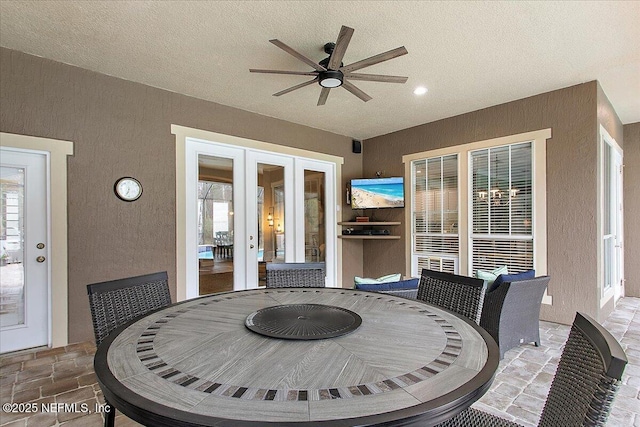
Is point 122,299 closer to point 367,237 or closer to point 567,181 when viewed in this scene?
point 367,237

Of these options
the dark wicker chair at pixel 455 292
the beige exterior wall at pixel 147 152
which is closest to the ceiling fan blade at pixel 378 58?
the dark wicker chair at pixel 455 292

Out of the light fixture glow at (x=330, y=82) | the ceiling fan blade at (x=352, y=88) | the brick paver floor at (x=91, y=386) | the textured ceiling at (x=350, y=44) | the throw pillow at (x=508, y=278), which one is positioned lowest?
the brick paver floor at (x=91, y=386)

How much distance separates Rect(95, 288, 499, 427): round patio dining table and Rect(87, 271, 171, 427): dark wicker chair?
31 centimetres

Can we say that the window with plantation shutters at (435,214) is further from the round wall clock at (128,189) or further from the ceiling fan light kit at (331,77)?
the round wall clock at (128,189)

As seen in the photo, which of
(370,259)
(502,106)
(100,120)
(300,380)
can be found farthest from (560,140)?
(100,120)

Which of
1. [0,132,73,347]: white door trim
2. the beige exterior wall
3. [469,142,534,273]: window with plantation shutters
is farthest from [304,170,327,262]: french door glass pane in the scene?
[0,132,73,347]: white door trim

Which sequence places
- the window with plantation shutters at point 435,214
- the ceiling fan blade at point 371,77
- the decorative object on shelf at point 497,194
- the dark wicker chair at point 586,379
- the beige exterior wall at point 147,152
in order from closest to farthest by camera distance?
the dark wicker chair at point 586,379 < the ceiling fan blade at point 371,77 < the beige exterior wall at point 147,152 < the decorative object on shelf at point 497,194 < the window with plantation shutters at point 435,214

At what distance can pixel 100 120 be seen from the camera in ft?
11.5

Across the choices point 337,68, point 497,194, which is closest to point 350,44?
point 337,68

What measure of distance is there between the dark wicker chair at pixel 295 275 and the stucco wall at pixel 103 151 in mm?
1844

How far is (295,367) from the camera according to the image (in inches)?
41.6

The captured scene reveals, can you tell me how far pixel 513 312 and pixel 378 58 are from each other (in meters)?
2.42

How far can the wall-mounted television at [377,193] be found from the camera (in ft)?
18.2

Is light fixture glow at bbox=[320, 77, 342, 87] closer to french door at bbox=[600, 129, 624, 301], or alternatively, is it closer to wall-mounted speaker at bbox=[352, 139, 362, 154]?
wall-mounted speaker at bbox=[352, 139, 362, 154]
